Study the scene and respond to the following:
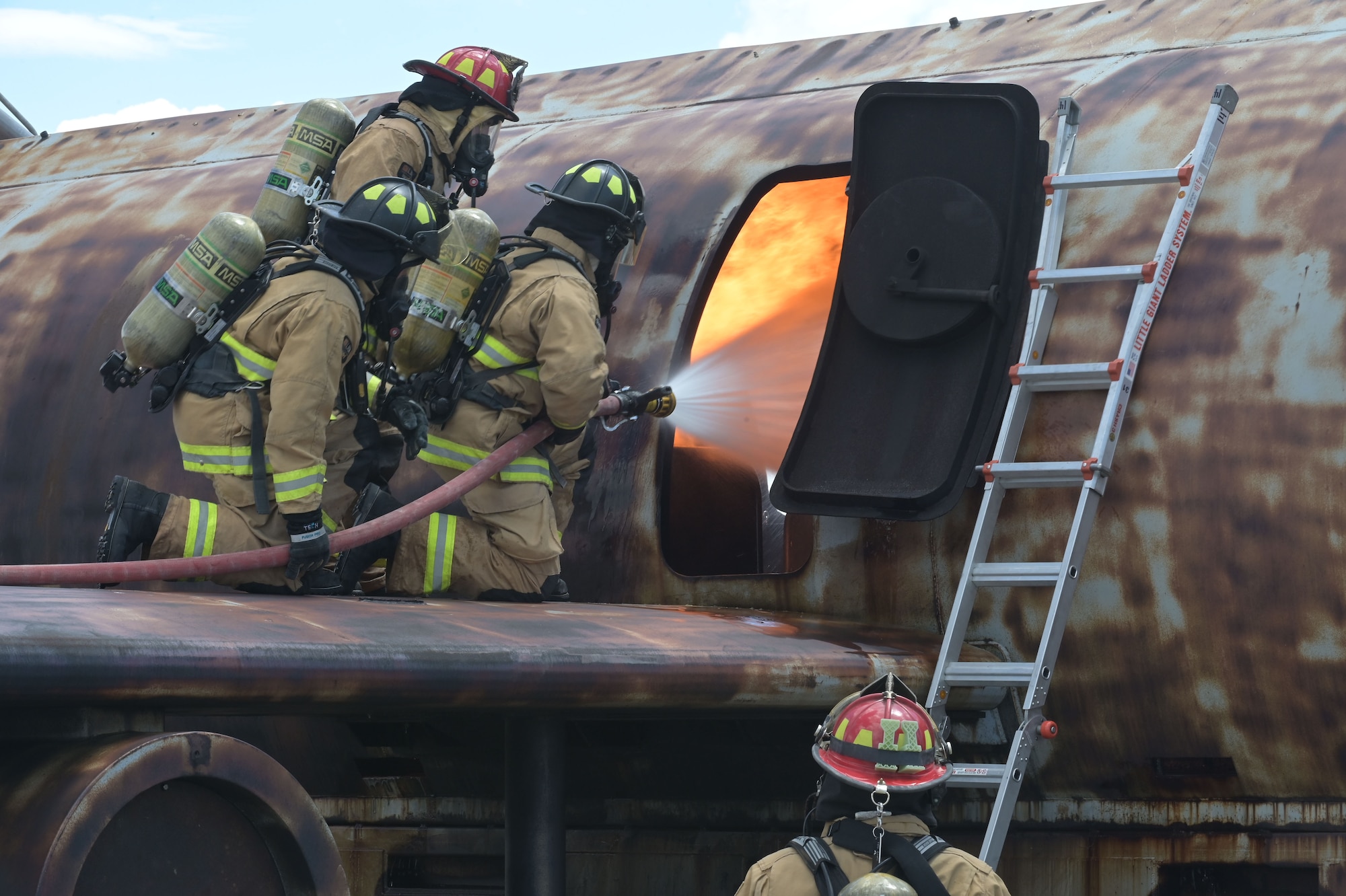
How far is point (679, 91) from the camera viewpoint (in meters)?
7.85

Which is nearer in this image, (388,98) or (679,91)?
(679,91)

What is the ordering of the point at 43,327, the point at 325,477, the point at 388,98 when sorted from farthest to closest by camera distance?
the point at 388,98 < the point at 43,327 < the point at 325,477

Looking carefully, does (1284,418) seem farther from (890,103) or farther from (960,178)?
(890,103)

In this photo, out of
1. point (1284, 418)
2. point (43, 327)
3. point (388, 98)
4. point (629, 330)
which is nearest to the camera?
point (1284, 418)

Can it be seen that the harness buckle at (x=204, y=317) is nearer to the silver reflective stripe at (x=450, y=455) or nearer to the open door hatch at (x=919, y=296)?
the silver reflective stripe at (x=450, y=455)

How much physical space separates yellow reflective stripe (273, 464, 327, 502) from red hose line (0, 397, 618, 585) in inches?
6.4

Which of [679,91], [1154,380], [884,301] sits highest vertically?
[679,91]

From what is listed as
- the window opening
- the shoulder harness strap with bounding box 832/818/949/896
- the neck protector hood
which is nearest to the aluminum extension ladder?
the window opening

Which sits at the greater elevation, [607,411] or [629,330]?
[629,330]

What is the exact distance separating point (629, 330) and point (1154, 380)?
7.03 feet

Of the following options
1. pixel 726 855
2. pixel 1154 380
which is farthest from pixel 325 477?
pixel 1154 380

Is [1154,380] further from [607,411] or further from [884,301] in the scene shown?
[607,411]

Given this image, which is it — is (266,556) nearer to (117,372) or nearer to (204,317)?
(204,317)

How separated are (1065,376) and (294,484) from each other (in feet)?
8.32
